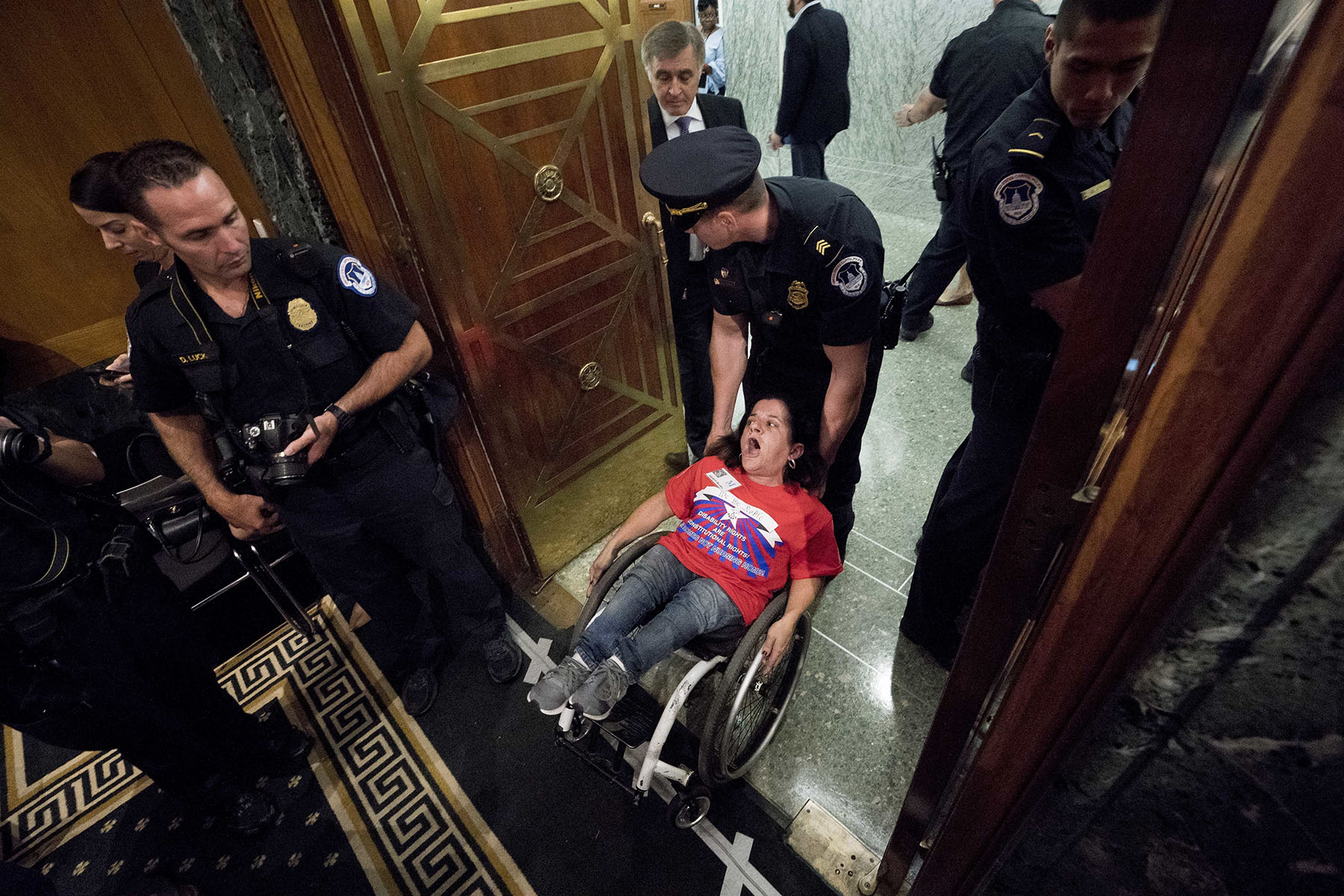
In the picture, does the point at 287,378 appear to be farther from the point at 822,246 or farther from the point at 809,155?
the point at 809,155

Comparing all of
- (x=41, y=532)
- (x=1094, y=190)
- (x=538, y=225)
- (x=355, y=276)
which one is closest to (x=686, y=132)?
(x=538, y=225)

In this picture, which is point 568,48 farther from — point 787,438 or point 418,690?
point 418,690

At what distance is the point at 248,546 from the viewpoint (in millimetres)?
2008

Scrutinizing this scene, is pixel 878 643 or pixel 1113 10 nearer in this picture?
pixel 1113 10

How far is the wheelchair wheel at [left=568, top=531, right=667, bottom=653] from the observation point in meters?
1.72

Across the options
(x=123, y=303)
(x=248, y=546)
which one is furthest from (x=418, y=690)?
(x=123, y=303)

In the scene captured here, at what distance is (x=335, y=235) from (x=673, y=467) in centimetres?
182

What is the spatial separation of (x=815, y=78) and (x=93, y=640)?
4484 mm

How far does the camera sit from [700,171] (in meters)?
1.57

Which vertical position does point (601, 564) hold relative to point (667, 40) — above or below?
below

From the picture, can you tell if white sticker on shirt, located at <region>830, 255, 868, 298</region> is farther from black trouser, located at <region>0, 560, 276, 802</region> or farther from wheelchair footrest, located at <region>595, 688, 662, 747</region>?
black trouser, located at <region>0, 560, 276, 802</region>

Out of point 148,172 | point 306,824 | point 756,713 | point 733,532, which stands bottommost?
point 306,824

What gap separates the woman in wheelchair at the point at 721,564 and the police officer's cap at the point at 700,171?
62cm

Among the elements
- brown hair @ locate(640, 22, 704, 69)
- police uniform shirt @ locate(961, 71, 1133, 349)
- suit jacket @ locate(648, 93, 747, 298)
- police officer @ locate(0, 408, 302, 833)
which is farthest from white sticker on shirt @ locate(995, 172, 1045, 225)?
police officer @ locate(0, 408, 302, 833)
